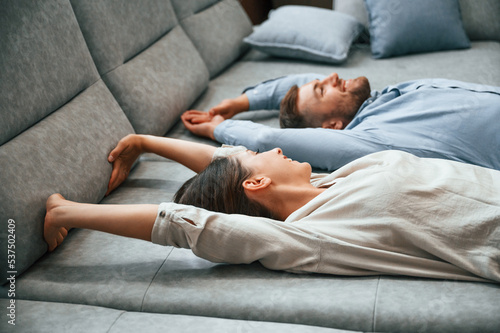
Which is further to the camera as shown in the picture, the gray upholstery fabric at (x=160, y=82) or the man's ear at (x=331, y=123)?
the man's ear at (x=331, y=123)

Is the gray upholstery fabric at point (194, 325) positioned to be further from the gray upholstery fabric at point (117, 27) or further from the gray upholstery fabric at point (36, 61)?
the gray upholstery fabric at point (117, 27)

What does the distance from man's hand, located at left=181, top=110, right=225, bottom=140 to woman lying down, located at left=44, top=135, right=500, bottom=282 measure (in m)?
0.64

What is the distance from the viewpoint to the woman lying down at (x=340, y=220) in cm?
103

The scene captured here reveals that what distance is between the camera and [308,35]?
2.48 meters

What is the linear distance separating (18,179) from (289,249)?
675 mm

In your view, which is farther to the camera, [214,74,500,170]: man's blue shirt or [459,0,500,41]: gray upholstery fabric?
[459,0,500,41]: gray upholstery fabric

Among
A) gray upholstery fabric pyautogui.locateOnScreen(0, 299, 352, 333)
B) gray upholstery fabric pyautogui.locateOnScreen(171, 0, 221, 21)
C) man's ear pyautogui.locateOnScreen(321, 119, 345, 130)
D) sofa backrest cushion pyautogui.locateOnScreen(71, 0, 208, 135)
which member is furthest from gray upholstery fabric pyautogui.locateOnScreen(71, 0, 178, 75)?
A: gray upholstery fabric pyautogui.locateOnScreen(0, 299, 352, 333)

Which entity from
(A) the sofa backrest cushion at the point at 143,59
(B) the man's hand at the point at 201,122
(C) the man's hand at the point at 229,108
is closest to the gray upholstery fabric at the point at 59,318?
(A) the sofa backrest cushion at the point at 143,59

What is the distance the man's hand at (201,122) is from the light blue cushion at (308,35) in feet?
2.48

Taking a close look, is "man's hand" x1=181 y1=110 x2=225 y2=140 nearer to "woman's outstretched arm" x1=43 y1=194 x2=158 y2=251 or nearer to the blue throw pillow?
"woman's outstretched arm" x1=43 y1=194 x2=158 y2=251

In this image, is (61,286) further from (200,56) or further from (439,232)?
(200,56)

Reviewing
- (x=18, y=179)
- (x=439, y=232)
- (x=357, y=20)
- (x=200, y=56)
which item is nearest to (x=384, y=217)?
(x=439, y=232)

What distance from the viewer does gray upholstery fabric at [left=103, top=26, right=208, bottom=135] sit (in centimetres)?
173

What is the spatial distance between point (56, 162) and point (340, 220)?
76 centimetres
